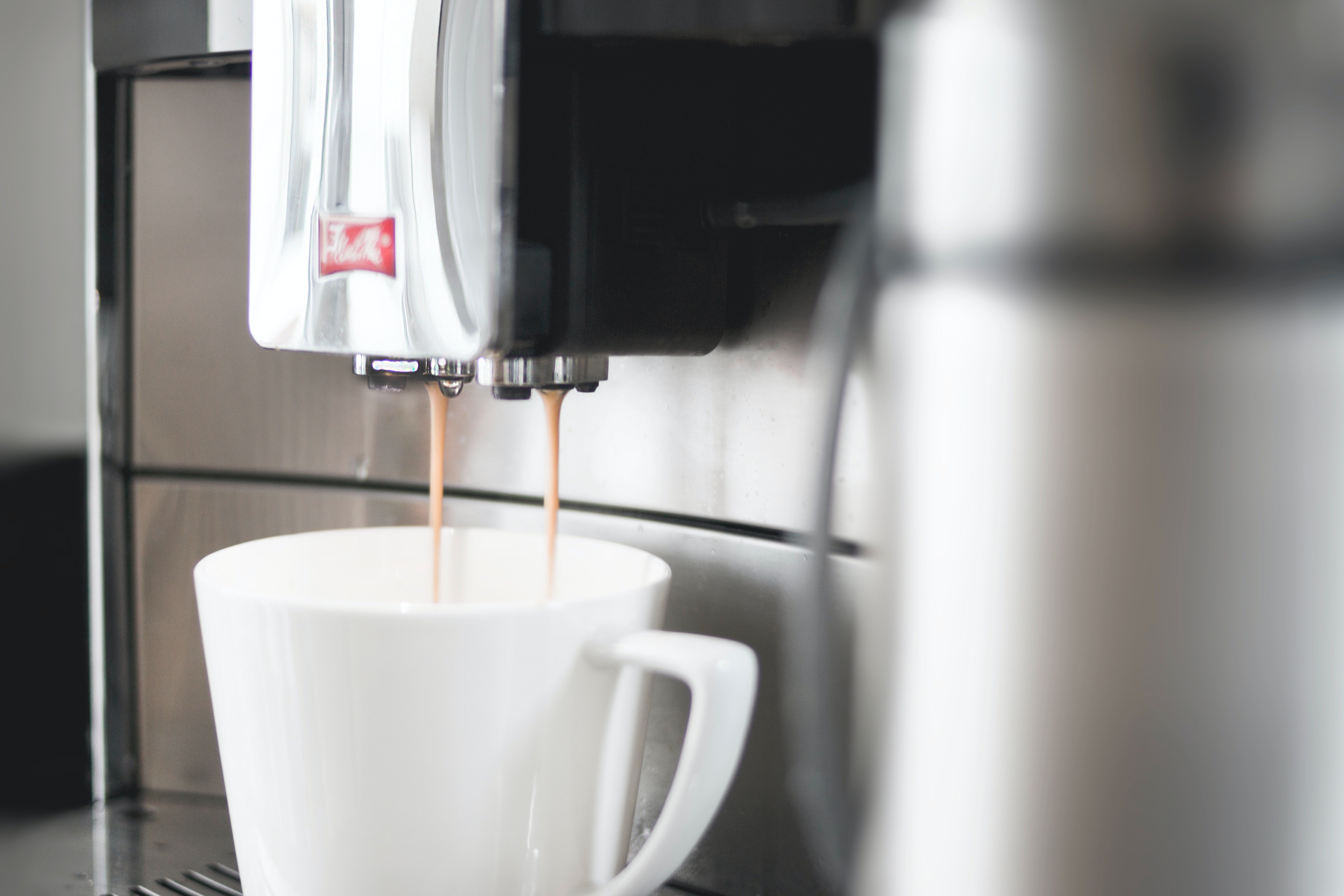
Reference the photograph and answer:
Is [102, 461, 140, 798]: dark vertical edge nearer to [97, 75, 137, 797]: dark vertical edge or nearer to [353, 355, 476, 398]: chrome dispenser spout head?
[97, 75, 137, 797]: dark vertical edge

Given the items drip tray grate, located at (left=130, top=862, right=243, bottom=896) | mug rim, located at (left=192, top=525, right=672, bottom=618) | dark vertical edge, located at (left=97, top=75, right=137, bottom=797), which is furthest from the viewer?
dark vertical edge, located at (left=97, top=75, right=137, bottom=797)

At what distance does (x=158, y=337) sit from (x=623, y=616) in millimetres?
344

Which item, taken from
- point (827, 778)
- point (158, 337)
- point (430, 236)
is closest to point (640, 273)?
point (430, 236)

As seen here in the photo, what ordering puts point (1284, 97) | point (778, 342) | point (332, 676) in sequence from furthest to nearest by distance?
point (778, 342), point (332, 676), point (1284, 97)

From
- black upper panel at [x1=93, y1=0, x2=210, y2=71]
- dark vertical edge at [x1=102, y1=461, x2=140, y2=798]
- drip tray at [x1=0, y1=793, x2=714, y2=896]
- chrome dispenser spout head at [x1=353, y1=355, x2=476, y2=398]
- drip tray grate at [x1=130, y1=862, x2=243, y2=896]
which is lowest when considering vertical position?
drip tray at [x1=0, y1=793, x2=714, y2=896]

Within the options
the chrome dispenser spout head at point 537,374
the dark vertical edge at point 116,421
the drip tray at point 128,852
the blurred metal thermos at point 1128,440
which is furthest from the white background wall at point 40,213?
the blurred metal thermos at point 1128,440

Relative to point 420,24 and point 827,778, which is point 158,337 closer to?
point 420,24

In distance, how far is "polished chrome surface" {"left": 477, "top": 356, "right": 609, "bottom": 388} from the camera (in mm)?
425

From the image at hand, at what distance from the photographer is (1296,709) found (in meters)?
0.26

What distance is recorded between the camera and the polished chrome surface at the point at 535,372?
0.42 meters

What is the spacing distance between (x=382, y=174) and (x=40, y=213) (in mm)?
295

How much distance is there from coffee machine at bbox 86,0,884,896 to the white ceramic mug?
83mm

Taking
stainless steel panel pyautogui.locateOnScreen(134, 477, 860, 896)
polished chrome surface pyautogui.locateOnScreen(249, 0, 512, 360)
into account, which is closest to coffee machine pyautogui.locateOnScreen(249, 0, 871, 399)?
polished chrome surface pyautogui.locateOnScreen(249, 0, 512, 360)

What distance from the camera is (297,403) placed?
625mm
